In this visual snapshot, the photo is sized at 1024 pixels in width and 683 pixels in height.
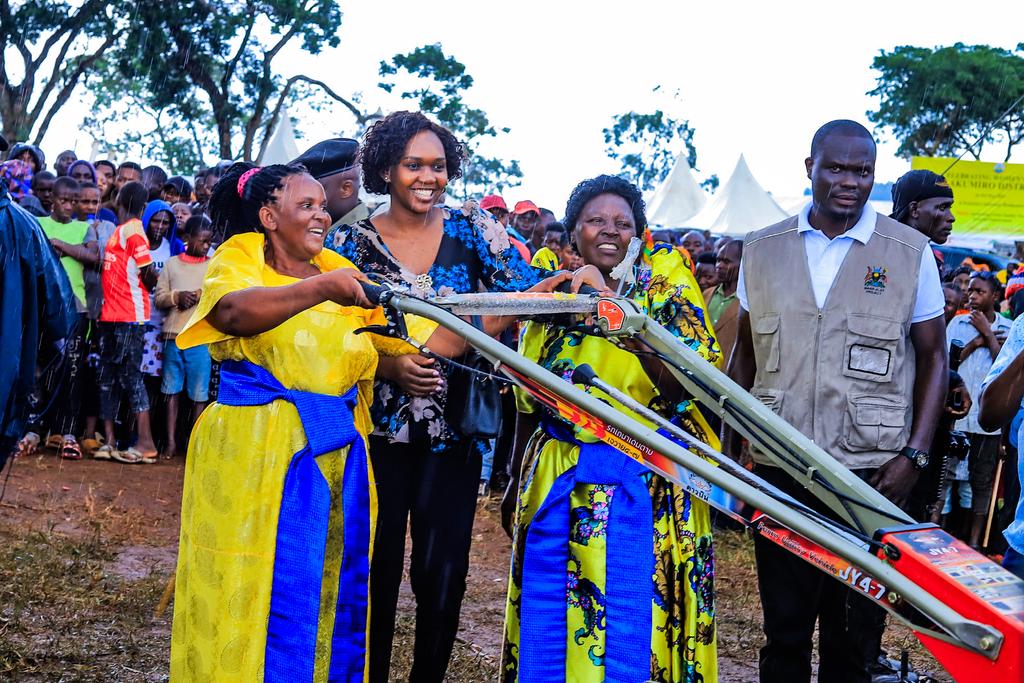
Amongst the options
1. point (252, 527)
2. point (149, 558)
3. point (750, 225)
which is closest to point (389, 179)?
point (252, 527)

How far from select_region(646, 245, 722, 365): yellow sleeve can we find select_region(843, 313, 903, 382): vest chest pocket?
17.8 inches

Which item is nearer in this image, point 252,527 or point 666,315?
point 252,527

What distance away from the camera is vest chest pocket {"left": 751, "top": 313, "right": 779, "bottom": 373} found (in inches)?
148

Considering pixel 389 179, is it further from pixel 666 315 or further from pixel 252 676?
pixel 252 676

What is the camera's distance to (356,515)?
11.1ft

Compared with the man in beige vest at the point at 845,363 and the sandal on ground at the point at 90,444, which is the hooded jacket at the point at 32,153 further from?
the man in beige vest at the point at 845,363

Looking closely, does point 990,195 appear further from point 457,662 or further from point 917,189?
point 457,662

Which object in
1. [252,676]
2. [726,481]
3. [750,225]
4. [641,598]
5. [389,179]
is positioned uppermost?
[750,225]

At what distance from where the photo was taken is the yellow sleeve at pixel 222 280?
3213mm

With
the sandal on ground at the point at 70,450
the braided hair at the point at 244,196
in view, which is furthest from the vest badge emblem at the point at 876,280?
the sandal on ground at the point at 70,450

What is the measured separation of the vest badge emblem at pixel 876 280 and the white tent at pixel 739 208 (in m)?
18.3

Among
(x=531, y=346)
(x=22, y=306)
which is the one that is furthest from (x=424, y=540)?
(x=22, y=306)

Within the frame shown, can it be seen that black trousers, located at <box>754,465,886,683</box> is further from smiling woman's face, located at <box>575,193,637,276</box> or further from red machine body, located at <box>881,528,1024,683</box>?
red machine body, located at <box>881,528,1024,683</box>

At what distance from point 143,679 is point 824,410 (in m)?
2.98
